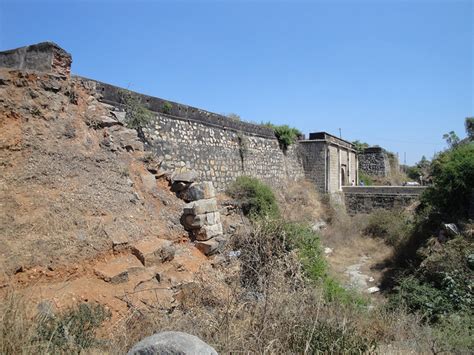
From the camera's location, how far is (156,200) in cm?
730

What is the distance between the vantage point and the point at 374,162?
25.0 m

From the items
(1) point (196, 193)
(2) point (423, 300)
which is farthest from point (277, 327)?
(2) point (423, 300)

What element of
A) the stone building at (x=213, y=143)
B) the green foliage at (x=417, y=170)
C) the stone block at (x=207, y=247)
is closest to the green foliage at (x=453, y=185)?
the stone building at (x=213, y=143)

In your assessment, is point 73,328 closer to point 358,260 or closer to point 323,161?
point 358,260

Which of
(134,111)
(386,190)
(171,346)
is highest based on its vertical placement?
(134,111)

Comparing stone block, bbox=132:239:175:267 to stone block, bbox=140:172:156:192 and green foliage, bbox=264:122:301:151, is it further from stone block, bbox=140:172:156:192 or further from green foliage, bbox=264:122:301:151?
green foliage, bbox=264:122:301:151

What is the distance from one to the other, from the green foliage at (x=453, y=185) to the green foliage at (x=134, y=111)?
984 cm

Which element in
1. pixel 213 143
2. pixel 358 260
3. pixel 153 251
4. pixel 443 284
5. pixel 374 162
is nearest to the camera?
pixel 153 251

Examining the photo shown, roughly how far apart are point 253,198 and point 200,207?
493cm

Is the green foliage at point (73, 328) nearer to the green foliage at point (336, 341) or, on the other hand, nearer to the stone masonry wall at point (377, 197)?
the green foliage at point (336, 341)

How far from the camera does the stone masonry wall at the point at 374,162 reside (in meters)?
24.9

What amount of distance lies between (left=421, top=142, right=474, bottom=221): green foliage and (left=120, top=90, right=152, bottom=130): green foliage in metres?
9.84

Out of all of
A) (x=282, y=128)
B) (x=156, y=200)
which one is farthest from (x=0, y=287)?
(x=282, y=128)

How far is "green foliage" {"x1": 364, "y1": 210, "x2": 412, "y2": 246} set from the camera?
15.0m
